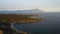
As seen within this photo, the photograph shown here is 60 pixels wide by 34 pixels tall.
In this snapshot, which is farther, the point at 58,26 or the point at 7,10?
the point at 7,10

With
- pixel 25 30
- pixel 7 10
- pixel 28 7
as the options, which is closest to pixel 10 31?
pixel 25 30

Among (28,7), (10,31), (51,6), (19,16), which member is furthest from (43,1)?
(10,31)

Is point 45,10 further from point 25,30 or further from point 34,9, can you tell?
point 25,30

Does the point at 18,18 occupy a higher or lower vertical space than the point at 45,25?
higher

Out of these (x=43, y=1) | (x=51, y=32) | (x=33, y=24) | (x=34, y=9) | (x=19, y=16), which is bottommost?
(x=51, y=32)

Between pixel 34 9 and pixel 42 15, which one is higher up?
pixel 34 9

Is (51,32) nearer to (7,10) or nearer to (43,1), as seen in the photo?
(43,1)
